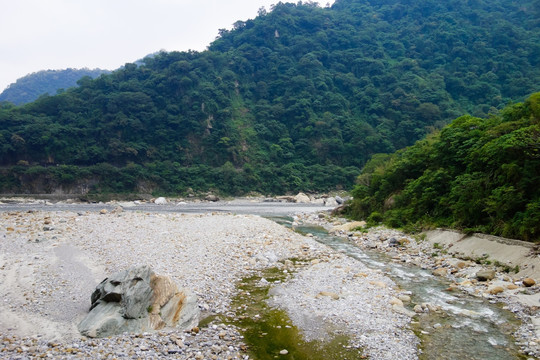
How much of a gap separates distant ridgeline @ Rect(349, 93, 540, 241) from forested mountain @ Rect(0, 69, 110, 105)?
16098 centimetres

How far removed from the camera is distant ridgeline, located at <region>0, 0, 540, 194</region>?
7925 centimetres

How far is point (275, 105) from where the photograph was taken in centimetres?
10412

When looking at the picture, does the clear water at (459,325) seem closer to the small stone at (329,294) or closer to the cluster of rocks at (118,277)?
the small stone at (329,294)

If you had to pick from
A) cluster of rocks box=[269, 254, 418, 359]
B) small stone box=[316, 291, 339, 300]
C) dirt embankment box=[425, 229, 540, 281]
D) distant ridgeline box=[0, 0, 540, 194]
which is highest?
distant ridgeline box=[0, 0, 540, 194]

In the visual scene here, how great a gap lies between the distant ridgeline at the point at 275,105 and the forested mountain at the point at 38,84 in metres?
74.8

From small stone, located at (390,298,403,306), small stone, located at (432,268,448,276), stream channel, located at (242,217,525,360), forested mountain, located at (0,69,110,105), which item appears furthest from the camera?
forested mountain, located at (0,69,110,105)

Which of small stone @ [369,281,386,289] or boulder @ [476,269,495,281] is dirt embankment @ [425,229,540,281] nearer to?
boulder @ [476,269,495,281]

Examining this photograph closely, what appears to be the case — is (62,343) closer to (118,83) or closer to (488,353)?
(488,353)

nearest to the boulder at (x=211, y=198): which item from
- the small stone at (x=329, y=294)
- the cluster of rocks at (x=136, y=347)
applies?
the small stone at (x=329, y=294)

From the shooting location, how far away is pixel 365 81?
106 meters

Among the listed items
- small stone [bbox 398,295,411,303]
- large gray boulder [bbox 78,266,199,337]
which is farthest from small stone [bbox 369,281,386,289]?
large gray boulder [bbox 78,266,199,337]

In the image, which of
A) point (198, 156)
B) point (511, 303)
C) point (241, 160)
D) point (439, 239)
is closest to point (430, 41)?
point (241, 160)

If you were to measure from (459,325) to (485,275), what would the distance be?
441cm

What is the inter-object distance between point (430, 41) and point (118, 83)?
10054 cm
